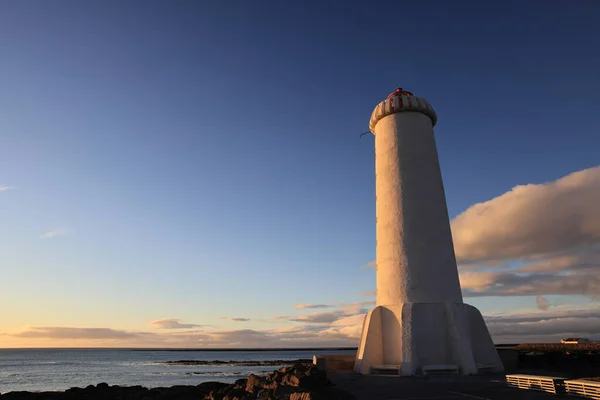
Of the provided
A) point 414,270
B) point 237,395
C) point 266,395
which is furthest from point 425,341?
point 237,395

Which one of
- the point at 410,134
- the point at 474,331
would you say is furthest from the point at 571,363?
the point at 410,134

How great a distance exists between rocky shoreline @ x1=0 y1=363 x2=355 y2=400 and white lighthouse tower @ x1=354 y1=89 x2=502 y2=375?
2.85 m

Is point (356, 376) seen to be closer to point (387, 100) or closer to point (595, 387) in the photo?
point (595, 387)

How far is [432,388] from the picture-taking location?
11.4m

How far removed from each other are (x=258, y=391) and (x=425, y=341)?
18.9ft

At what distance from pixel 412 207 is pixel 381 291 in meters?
3.42

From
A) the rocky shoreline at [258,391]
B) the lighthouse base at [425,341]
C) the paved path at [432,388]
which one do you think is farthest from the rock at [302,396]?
the lighthouse base at [425,341]

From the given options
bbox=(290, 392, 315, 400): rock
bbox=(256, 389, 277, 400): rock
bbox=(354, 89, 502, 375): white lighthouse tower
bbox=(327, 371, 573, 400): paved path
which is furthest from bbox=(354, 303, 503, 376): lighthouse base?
bbox=(290, 392, 315, 400): rock

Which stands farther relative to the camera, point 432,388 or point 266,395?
point 266,395

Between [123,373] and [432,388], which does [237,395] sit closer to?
[432,388]

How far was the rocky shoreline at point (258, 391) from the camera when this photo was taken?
10359mm

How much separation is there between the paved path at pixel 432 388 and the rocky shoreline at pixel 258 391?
66 cm

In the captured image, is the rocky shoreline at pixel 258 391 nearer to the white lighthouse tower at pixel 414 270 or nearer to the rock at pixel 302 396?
the rock at pixel 302 396

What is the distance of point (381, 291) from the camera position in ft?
53.4
